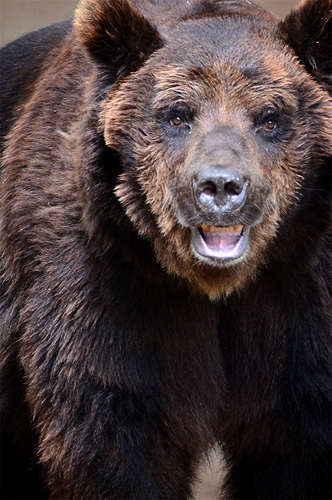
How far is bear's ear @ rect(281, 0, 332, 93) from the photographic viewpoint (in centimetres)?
589

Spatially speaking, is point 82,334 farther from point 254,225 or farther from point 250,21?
point 250,21

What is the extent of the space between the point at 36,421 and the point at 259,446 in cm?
128

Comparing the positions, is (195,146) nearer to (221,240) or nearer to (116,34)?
(221,240)

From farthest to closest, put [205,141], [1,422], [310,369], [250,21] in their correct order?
[1,422] < [310,369] < [250,21] < [205,141]

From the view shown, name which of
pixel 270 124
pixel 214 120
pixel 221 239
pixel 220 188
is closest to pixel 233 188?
pixel 220 188

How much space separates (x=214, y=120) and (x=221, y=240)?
586 mm

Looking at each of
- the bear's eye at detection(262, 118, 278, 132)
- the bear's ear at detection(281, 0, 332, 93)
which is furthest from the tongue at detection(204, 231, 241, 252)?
the bear's ear at detection(281, 0, 332, 93)

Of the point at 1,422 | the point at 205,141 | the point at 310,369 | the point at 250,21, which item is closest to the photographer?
the point at 205,141

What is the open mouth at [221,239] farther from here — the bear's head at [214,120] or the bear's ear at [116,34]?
the bear's ear at [116,34]

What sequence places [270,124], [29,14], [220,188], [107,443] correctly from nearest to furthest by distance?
[220,188], [270,124], [107,443], [29,14]

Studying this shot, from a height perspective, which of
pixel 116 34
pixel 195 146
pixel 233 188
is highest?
pixel 116 34

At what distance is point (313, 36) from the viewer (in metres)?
5.96

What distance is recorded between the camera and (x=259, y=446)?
6.75 m

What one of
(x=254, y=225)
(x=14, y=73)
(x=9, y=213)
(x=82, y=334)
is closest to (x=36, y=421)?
(x=82, y=334)
